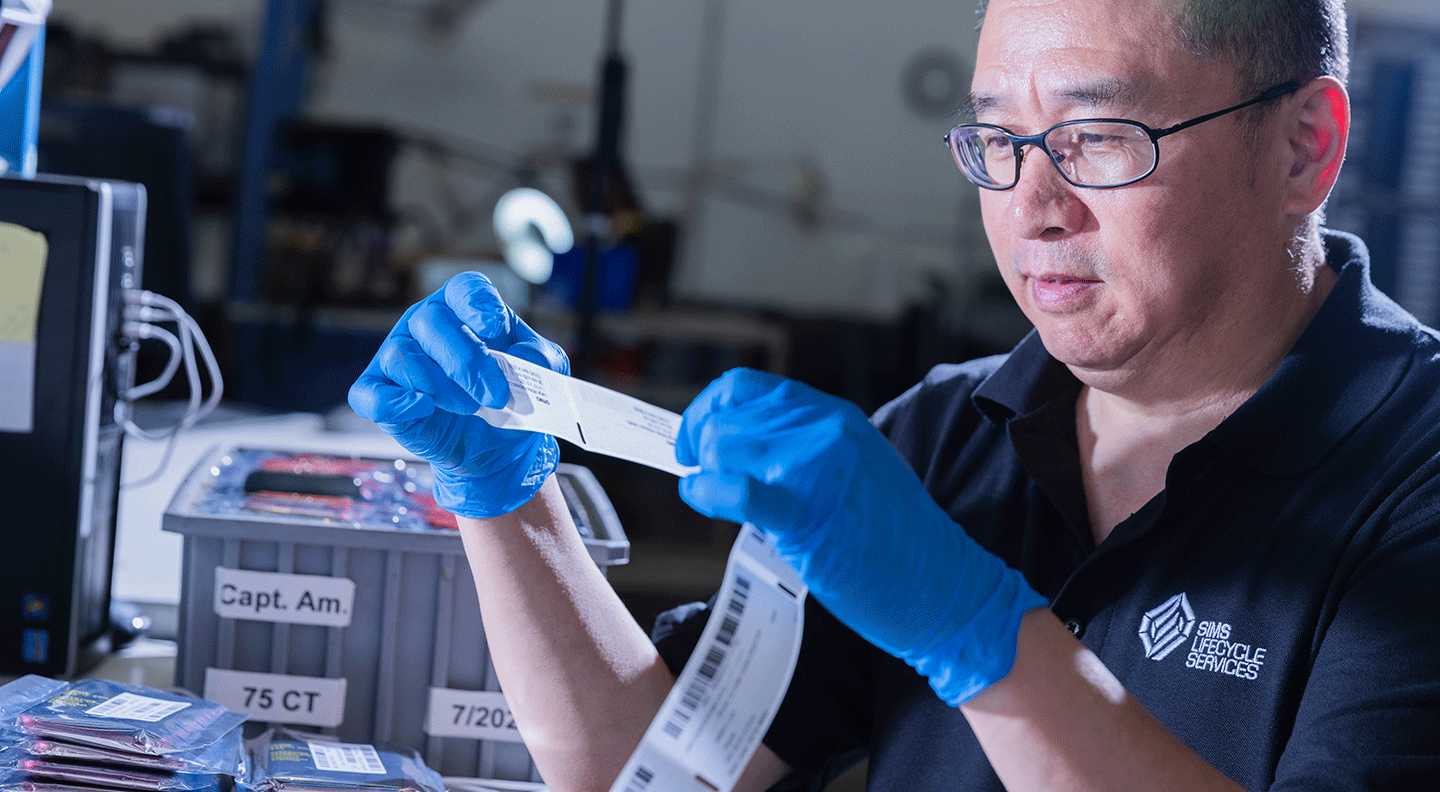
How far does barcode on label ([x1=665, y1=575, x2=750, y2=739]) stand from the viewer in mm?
683

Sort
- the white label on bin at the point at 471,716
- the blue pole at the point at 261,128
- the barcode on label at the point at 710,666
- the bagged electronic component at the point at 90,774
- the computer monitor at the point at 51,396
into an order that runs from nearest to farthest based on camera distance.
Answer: the barcode on label at the point at 710,666 < the bagged electronic component at the point at 90,774 < the white label on bin at the point at 471,716 < the computer monitor at the point at 51,396 < the blue pole at the point at 261,128

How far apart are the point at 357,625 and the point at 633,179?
4987 millimetres

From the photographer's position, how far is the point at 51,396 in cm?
115

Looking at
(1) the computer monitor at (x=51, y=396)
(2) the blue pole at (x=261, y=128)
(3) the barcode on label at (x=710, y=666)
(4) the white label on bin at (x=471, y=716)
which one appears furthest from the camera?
(2) the blue pole at (x=261, y=128)

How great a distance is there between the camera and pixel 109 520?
4.13 feet

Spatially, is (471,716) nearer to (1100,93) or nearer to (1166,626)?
(1166,626)

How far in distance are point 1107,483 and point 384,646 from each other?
705mm

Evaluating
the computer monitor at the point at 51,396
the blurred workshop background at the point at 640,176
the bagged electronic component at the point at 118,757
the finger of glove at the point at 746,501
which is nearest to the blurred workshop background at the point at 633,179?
the blurred workshop background at the point at 640,176

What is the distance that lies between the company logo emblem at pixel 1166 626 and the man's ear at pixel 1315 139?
14.1 inches

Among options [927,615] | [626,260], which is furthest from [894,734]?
[626,260]

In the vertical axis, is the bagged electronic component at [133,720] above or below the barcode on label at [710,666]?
below

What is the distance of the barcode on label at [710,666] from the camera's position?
2.24 feet

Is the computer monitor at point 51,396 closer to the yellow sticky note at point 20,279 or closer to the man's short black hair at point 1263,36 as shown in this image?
the yellow sticky note at point 20,279

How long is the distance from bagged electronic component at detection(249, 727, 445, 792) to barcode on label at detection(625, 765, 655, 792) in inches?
12.0
